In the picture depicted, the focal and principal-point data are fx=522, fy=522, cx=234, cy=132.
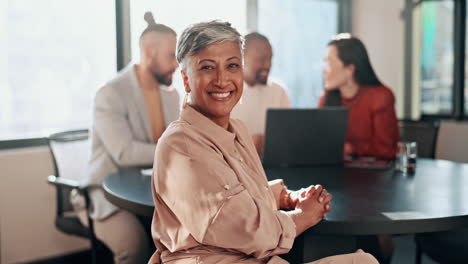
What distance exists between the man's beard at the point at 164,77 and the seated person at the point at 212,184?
128 cm

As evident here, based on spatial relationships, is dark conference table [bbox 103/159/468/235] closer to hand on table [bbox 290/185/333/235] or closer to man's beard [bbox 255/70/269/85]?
hand on table [bbox 290/185/333/235]

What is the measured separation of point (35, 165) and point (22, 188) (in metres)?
0.16

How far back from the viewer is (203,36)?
1.30m

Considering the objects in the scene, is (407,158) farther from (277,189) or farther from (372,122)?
(277,189)

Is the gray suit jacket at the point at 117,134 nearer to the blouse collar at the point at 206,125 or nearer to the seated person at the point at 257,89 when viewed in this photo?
the seated person at the point at 257,89

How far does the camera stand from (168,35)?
2561mm

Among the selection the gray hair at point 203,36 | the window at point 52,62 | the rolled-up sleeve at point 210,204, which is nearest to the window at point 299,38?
the window at point 52,62

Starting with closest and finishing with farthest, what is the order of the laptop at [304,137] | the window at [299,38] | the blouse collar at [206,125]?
1. the blouse collar at [206,125]
2. the laptop at [304,137]
3. the window at [299,38]

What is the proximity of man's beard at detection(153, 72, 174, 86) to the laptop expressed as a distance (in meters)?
0.65

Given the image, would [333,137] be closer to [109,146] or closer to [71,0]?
[109,146]

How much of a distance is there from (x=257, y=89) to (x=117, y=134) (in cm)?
97

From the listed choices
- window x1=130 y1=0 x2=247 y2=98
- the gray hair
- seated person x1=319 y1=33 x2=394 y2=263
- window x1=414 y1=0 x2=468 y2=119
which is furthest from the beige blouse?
window x1=414 y1=0 x2=468 y2=119

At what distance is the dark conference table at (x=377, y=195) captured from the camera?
1478mm

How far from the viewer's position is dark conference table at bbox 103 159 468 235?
1478mm
